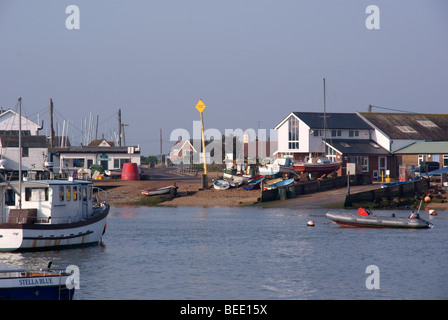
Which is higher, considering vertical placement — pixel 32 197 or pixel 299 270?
pixel 32 197

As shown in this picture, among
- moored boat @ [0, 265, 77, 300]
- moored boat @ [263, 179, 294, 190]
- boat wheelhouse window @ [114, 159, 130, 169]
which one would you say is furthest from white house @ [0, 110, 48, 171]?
moored boat @ [0, 265, 77, 300]

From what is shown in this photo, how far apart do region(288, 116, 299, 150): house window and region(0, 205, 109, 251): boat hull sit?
48.1 m

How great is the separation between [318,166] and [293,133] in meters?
11.5

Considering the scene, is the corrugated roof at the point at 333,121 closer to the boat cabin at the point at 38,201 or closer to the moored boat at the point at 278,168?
the moored boat at the point at 278,168

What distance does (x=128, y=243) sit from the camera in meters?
38.3

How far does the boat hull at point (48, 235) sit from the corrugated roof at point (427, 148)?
49.4 metres

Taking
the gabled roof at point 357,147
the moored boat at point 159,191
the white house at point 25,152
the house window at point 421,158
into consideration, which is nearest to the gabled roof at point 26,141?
the white house at point 25,152

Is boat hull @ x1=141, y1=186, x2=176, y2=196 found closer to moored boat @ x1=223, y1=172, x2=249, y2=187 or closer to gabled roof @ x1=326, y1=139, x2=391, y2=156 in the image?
moored boat @ x1=223, y1=172, x2=249, y2=187

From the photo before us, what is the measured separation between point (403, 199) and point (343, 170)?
14.4 meters

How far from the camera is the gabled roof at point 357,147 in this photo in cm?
7519

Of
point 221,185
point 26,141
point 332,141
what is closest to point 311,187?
point 221,185

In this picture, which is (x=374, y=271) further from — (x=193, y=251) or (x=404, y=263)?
(x=193, y=251)
